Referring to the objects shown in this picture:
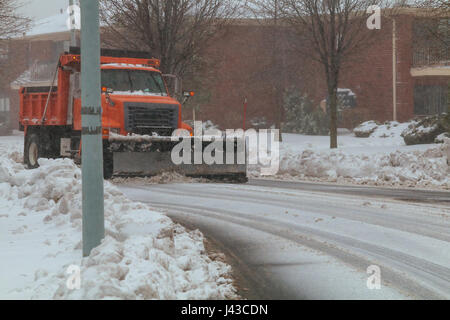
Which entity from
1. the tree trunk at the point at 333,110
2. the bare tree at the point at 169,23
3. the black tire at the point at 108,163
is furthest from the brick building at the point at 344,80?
the black tire at the point at 108,163

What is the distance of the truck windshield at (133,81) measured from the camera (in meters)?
14.4

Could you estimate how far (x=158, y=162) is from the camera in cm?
1342

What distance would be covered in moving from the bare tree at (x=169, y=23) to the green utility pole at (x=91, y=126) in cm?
1381

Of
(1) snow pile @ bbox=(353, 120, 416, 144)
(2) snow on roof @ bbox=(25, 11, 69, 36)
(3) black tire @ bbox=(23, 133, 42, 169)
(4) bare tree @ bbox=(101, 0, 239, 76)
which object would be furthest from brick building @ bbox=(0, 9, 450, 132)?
(2) snow on roof @ bbox=(25, 11, 69, 36)

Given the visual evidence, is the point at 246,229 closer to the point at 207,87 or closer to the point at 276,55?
the point at 276,55

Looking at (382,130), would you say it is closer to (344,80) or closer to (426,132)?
(344,80)

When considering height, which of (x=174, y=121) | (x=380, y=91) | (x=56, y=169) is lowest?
(x=56, y=169)

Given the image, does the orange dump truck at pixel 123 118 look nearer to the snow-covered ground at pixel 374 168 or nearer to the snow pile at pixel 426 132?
the snow-covered ground at pixel 374 168

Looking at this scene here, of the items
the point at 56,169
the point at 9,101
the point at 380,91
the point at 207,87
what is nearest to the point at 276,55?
the point at 207,87

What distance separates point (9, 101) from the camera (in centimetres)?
5181

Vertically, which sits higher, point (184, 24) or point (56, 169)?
point (184, 24)

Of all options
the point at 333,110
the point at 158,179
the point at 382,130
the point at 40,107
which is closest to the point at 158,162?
the point at 158,179

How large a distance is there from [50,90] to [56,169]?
737 centimetres

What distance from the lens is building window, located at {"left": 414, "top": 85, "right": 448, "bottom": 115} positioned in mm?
34875
